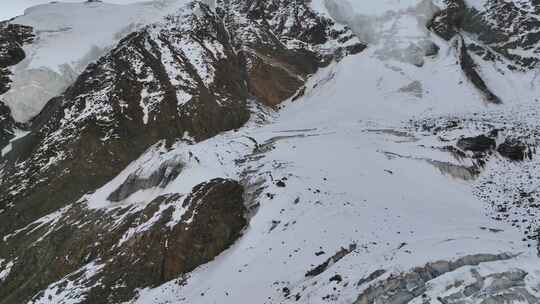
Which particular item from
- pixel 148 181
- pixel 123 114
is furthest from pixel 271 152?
pixel 123 114

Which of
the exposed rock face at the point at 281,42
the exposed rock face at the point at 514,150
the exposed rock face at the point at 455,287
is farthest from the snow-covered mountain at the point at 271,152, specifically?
the exposed rock face at the point at 281,42

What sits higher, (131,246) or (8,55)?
(8,55)

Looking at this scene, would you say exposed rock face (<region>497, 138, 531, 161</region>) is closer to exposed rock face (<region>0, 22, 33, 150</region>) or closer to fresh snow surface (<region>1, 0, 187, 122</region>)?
fresh snow surface (<region>1, 0, 187, 122</region>)

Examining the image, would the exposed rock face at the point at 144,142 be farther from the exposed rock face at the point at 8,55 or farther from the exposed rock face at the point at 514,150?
the exposed rock face at the point at 514,150

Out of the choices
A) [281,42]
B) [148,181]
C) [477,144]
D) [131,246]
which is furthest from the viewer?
[281,42]

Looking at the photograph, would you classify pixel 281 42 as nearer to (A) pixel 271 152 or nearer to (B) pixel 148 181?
(A) pixel 271 152
